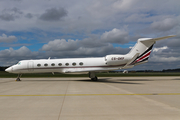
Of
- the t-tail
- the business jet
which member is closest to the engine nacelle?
the business jet

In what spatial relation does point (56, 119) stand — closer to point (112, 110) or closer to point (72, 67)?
point (112, 110)

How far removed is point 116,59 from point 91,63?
132 inches

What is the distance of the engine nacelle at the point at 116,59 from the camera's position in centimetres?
1980

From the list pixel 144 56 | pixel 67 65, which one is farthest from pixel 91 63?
pixel 144 56

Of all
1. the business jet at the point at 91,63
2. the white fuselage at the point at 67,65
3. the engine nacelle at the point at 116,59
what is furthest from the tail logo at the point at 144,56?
the engine nacelle at the point at 116,59

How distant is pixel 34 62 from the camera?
69.2 ft

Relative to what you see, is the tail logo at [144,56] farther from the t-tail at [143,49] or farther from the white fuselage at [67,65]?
the white fuselage at [67,65]

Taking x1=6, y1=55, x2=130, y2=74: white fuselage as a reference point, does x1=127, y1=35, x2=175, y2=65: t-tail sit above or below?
above

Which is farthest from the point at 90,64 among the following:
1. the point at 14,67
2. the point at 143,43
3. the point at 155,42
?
the point at 14,67

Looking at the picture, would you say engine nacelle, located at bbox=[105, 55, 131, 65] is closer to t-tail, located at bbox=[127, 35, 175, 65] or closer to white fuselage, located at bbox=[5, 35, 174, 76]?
white fuselage, located at bbox=[5, 35, 174, 76]

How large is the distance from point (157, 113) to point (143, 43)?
1665 cm

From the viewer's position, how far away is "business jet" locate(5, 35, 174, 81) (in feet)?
65.2

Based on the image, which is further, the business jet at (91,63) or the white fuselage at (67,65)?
the white fuselage at (67,65)

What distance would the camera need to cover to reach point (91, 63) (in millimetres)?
20484
